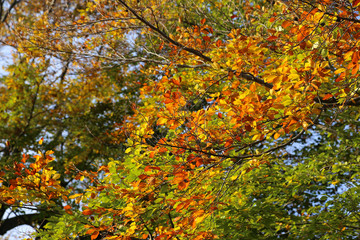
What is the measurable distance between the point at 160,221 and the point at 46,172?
1.81 metres

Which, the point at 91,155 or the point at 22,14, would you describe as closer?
the point at 91,155

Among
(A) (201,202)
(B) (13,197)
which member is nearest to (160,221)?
(A) (201,202)

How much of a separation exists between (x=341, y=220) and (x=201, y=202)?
11.6 feet

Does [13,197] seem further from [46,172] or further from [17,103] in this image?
[17,103]

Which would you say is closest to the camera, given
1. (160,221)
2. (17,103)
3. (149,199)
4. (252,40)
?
(252,40)

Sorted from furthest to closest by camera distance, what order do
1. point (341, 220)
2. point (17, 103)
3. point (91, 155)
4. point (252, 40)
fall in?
point (91, 155)
point (17, 103)
point (341, 220)
point (252, 40)

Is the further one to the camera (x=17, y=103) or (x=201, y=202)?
(x=17, y=103)

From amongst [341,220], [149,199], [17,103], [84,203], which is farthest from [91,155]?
[341,220]

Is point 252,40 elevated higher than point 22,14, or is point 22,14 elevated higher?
point 22,14

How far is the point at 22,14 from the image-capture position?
1513 centimetres

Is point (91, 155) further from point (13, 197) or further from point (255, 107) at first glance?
point (255, 107)

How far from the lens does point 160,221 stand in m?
4.78

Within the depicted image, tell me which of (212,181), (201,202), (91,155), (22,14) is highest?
(22,14)

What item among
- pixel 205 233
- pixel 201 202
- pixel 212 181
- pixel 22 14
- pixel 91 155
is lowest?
pixel 205 233
